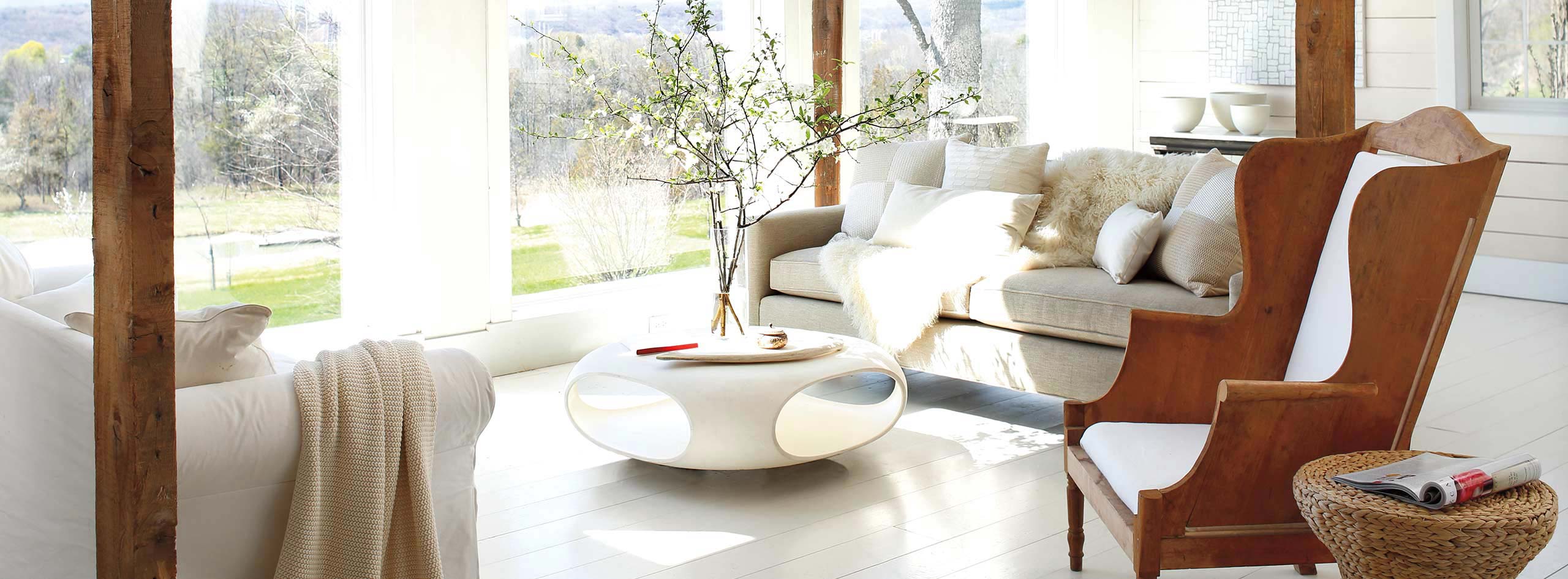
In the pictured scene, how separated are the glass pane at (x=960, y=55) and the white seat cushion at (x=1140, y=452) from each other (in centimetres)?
410

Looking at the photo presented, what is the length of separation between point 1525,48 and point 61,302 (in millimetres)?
6506

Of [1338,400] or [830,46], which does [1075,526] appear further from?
[830,46]

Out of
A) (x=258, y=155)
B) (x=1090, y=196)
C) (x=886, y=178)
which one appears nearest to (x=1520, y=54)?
(x=1090, y=196)

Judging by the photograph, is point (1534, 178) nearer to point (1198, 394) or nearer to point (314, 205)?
point (1198, 394)

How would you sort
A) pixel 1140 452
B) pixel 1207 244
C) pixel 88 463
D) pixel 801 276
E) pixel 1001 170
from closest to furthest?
pixel 88 463
pixel 1140 452
pixel 1207 244
pixel 1001 170
pixel 801 276

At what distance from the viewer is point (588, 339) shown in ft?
16.9

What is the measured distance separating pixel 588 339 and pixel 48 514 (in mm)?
3067

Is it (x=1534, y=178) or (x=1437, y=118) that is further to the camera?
(x=1534, y=178)

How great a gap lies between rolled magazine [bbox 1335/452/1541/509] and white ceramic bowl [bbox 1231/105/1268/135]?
5130 millimetres

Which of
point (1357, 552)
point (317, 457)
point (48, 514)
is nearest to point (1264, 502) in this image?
point (1357, 552)

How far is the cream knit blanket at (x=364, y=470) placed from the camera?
2.17m

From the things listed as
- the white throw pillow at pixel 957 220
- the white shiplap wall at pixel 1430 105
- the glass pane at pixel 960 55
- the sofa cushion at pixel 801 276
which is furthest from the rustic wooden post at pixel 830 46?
the white shiplap wall at pixel 1430 105

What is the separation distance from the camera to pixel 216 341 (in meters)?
2.20

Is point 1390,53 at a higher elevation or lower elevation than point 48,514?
higher
